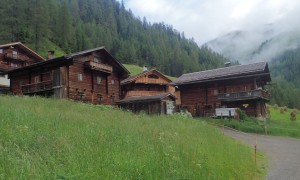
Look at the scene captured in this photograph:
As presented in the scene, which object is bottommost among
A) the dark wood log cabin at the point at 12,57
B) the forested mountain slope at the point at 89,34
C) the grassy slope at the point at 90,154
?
the grassy slope at the point at 90,154

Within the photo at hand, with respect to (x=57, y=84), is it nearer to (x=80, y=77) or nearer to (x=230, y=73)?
(x=80, y=77)

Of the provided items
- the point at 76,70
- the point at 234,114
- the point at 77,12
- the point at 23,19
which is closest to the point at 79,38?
the point at 23,19

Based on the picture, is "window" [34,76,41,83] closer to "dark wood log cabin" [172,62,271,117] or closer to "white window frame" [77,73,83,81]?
"white window frame" [77,73,83,81]

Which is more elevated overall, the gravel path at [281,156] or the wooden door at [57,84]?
the wooden door at [57,84]

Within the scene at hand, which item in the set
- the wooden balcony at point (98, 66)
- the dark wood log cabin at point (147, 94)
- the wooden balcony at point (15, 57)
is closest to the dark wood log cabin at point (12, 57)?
the wooden balcony at point (15, 57)

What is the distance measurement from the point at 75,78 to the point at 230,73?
70.2ft

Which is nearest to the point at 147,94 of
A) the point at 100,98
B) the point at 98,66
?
the point at 100,98

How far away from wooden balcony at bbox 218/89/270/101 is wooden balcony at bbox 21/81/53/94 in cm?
2305

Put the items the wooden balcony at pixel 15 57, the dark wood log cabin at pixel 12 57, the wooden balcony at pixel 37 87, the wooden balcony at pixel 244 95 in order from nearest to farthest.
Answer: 1. the wooden balcony at pixel 37 87
2. the wooden balcony at pixel 244 95
3. the dark wood log cabin at pixel 12 57
4. the wooden balcony at pixel 15 57

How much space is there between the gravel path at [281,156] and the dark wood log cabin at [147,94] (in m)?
15.1

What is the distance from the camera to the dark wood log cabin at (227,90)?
4591 cm

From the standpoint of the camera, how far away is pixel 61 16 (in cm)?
10931

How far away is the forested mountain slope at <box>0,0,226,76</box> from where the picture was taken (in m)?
97.9

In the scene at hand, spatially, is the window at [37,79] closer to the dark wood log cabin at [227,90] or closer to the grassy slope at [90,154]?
the dark wood log cabin at [227,90]
